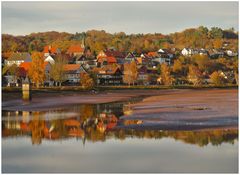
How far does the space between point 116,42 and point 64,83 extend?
74.4m

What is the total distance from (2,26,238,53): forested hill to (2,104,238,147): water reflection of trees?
97.1 m

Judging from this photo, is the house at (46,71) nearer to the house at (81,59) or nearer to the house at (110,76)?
the house at (110,76)

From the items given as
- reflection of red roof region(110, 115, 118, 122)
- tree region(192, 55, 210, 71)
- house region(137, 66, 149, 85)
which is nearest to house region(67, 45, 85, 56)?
house region(137, 66, 149, 85)

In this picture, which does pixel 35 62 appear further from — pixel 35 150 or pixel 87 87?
pixel 35 150

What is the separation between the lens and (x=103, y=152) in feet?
67.4

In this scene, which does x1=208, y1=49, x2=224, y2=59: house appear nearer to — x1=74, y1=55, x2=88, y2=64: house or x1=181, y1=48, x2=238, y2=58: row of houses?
x1=181, y1=48, x2=238, y2=58: row of houses

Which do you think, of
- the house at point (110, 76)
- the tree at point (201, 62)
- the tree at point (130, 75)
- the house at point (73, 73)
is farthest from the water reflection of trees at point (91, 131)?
the tree at point (201, 62)

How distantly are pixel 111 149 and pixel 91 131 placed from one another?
558 cm

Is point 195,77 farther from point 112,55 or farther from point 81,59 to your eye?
point 81,59

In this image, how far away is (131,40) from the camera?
182m

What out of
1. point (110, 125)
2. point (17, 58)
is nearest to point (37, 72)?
point (17, 58)

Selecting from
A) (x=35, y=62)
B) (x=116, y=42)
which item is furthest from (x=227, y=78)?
(x=116, y=42)

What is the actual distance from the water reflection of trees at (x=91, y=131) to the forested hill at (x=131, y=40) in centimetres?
9711

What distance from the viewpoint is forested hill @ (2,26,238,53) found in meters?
145
